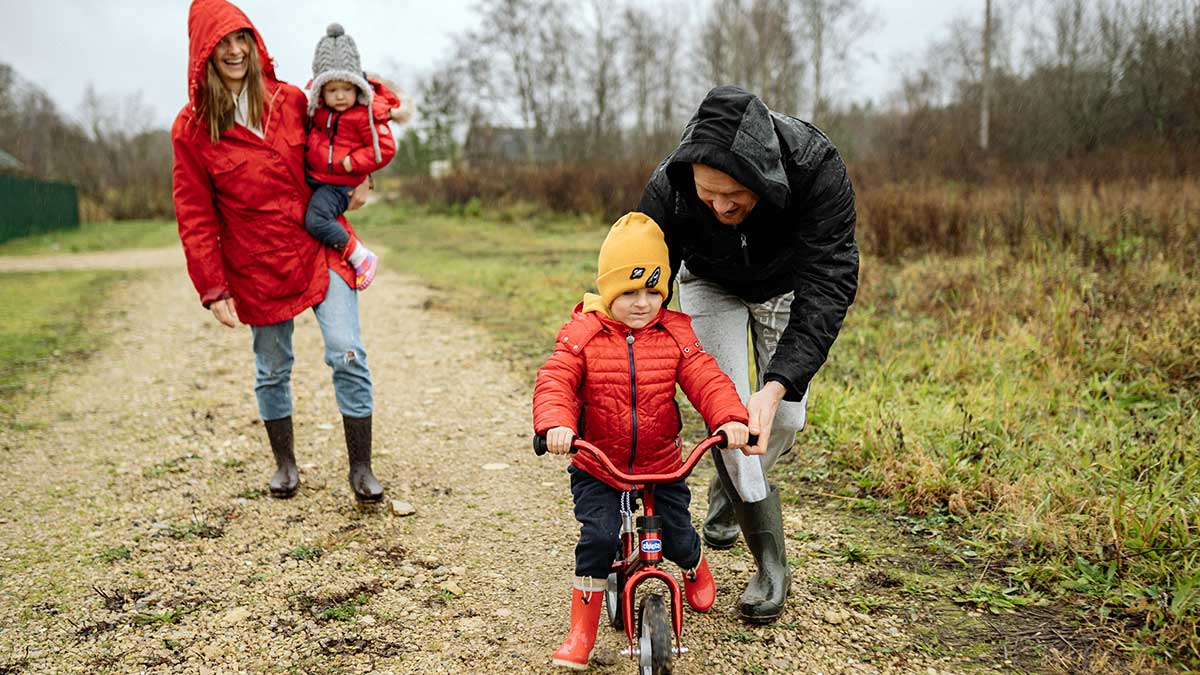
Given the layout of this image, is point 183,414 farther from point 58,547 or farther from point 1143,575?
point 1143,575

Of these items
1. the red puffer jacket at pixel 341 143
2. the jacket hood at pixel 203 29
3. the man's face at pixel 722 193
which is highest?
the jacket hood at pixel 203 29

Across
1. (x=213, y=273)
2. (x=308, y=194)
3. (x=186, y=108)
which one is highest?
(x=186, y=108)

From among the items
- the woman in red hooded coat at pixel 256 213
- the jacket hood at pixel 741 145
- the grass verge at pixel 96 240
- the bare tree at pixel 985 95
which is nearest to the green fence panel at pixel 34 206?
the grass verge at pixel 96 240

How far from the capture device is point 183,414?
5.96 m

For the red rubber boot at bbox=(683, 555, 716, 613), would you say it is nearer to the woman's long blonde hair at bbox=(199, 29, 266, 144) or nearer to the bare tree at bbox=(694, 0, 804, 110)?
the woman's long blonde hair at bbox=(199, 29, 266, 144)

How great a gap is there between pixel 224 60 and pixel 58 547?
2302 mm

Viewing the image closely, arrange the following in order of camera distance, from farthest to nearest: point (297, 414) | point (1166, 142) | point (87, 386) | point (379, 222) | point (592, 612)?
point (379, 222) < point (1166, 142) < point (87, 386) < point (297, 414) < point (592, 612)

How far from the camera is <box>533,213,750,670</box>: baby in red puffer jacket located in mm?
2691

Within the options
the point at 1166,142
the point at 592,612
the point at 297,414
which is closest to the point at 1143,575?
the point at 592,612

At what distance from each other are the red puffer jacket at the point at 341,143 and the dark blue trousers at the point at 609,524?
204 cm

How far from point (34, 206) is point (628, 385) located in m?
24.6

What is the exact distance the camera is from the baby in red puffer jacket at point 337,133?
3969 millimetres

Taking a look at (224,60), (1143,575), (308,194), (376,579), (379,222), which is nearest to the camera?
(1143,575)

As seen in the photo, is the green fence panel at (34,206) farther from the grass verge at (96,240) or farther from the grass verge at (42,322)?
the grass verge at (42,322)
